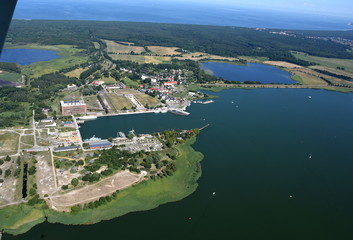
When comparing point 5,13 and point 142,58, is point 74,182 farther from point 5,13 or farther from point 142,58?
point 142,58

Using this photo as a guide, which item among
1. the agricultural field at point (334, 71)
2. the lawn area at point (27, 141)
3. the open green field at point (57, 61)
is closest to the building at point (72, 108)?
the lawn area at point (27, 141)

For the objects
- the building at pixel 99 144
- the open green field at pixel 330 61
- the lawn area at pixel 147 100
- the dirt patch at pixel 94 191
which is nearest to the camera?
the dirt patch at pixel 94 191

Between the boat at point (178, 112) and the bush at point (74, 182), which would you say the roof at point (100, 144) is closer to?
the bush at point (74, 182)

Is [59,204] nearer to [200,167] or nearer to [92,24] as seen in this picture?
[200,167]

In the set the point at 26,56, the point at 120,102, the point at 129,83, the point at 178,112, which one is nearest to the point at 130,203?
the point at 178,112

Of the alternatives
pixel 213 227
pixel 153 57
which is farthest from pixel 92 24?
pixel 213 227
